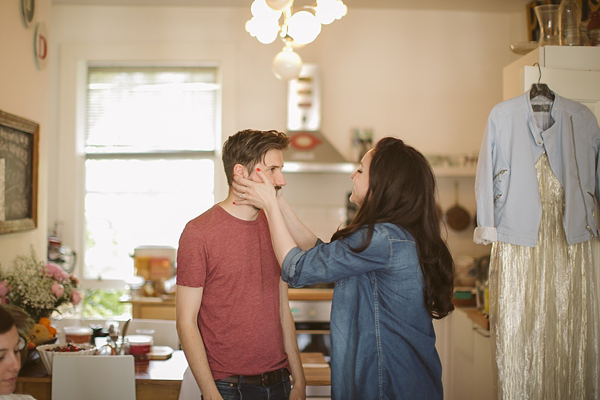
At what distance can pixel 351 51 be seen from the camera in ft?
15.6

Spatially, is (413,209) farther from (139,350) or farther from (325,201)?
(325,201)

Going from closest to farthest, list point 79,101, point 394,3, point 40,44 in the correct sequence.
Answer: point 40,44, point 394,3, point 79,101

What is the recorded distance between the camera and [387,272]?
174 cm

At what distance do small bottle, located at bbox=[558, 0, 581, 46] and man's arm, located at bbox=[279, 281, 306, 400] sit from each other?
1.73 metres

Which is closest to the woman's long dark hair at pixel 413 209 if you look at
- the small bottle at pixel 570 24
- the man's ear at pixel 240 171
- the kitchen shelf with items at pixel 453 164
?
the man's ear at pixel 240 171

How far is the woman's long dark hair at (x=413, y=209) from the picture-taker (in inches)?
68.2

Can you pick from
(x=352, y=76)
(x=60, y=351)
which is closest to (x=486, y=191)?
(x=60, y=351)

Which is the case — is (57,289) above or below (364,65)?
below

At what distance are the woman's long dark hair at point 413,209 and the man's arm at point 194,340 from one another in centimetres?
48

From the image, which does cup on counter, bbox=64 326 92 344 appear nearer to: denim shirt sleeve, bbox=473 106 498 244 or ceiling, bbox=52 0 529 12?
denim shirt sleeve, bbox=473 106 498 244

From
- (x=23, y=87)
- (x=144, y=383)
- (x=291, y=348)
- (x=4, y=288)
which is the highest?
(x=23, y=87)

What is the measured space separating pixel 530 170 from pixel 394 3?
2.48 m

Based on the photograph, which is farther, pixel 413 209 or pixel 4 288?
pixel 4 288

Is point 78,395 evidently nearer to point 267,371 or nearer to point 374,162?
point 267,371
